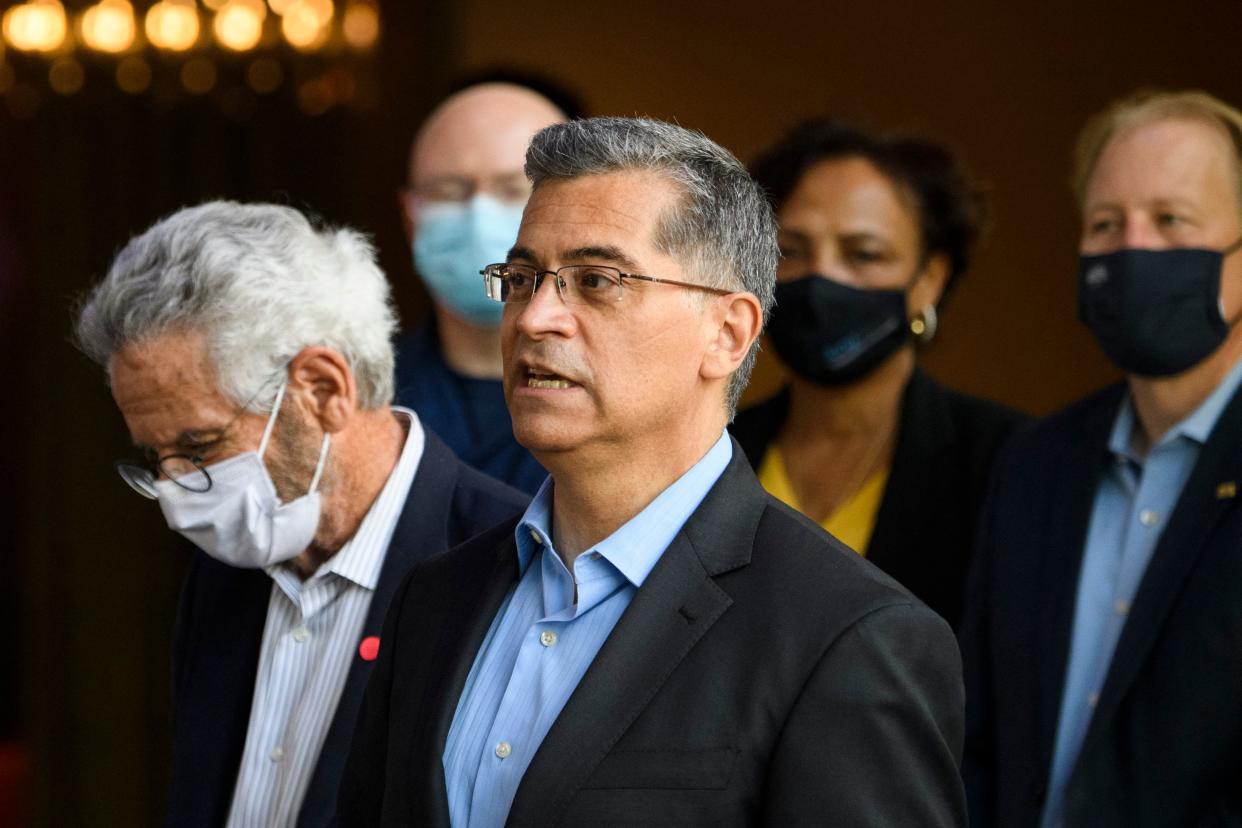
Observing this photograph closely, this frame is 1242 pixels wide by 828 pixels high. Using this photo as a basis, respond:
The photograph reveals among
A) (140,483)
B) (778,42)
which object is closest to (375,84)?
(778,42)

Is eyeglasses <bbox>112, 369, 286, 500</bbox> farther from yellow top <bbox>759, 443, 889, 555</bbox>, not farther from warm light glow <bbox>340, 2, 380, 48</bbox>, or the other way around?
warm light glow <bbox>340, 2, 380, 48</bbox>

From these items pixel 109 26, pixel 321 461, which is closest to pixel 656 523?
pixel 321 461

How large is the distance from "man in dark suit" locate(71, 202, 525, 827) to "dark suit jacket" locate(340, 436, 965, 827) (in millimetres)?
622

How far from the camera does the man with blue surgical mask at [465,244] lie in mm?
3152

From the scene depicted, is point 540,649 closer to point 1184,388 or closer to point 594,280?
point 594,280

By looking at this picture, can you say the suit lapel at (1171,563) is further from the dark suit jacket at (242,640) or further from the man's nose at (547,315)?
the man's nose at (547,315)

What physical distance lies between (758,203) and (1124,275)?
3.44ft

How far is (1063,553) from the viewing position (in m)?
2.68

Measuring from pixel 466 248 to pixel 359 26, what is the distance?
7.98 feet

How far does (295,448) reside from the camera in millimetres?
2365

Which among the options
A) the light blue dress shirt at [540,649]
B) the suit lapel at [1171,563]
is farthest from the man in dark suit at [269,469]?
the suit lapel at [1171,563]

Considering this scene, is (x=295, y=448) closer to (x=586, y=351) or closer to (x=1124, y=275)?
(x=586, y=351)

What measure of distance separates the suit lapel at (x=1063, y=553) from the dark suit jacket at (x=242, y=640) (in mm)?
923

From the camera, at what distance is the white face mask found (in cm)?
233
